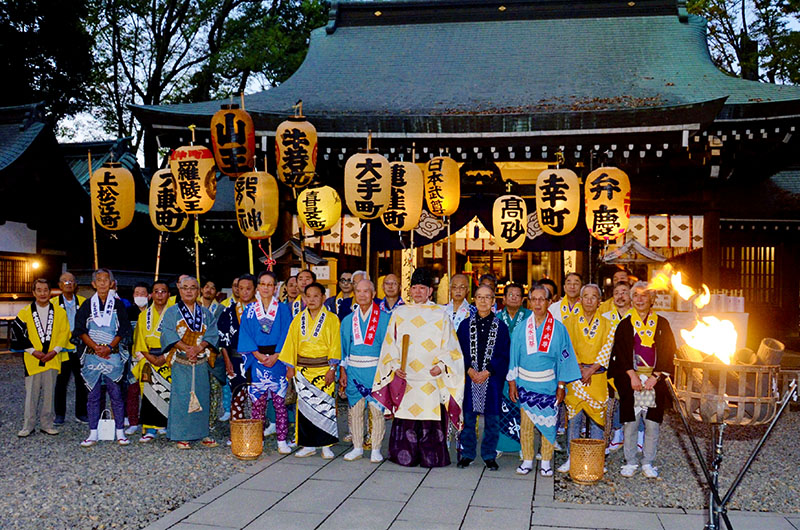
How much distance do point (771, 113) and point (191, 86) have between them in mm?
20542

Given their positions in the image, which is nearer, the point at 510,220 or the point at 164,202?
the point at 164,202

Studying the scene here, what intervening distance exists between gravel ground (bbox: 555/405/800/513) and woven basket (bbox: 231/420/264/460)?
2.50 m

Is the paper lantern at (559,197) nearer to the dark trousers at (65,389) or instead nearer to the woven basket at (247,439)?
the woven basket at (247,439)

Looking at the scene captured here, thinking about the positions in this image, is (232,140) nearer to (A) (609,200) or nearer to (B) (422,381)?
(B) (422,381)

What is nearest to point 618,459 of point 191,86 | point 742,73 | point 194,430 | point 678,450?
point 678,450

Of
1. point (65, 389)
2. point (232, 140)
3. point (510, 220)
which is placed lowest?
point (65, 389)

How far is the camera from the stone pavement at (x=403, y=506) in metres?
4.25

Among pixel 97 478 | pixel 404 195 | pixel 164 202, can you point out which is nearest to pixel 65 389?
pixel 97 478

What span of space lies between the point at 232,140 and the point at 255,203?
82cm

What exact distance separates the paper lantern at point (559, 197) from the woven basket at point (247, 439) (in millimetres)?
4976

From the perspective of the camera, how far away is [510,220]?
9641mm

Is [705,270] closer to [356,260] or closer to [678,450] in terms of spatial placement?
[678,450]

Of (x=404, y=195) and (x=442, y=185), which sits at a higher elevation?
(x=442, y=185)

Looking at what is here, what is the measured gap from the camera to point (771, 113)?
8.85 meters
